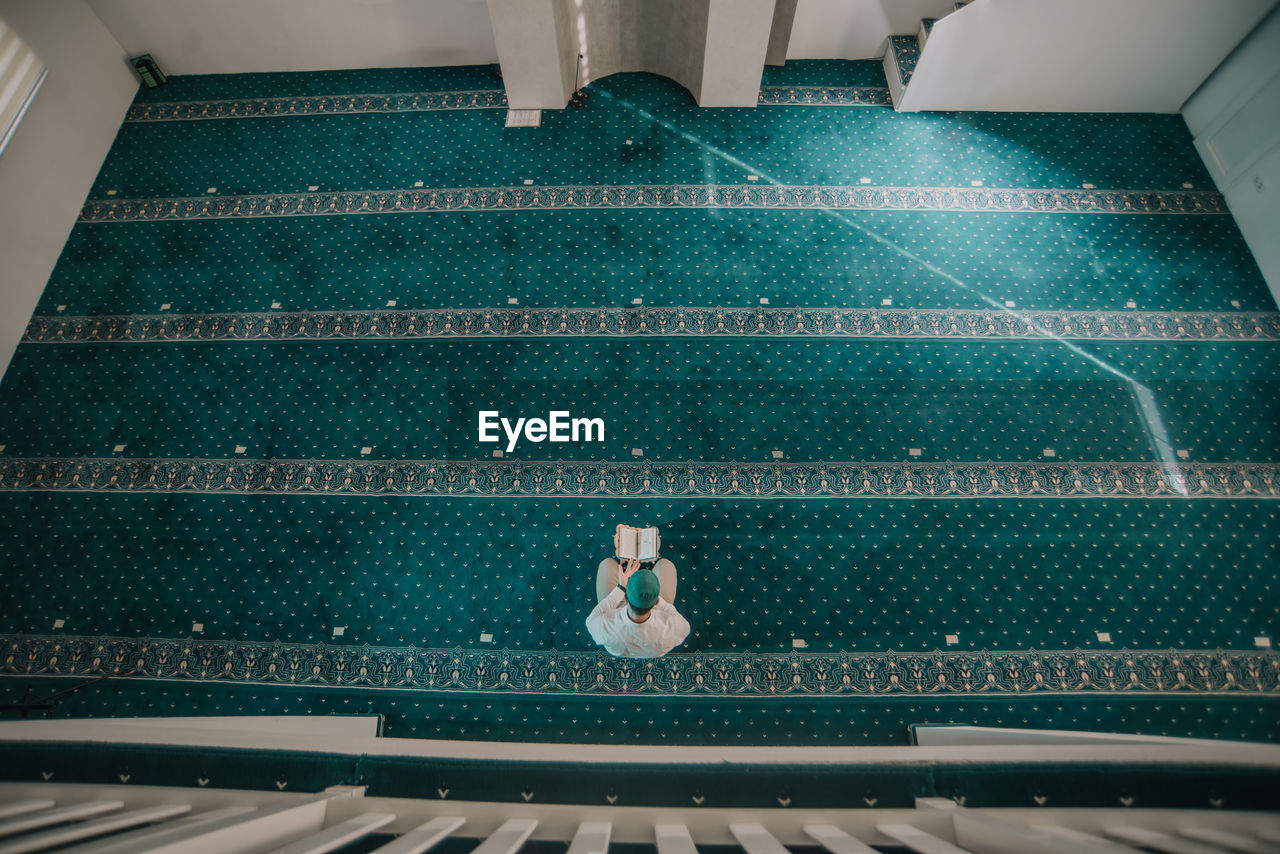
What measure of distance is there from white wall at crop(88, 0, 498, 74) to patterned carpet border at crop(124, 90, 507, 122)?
305 mm

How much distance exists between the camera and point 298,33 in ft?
14.4

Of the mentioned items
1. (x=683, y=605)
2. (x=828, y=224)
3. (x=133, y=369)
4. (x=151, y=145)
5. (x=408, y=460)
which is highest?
(x=151, y=145)

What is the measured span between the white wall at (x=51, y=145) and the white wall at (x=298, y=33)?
1.05ft

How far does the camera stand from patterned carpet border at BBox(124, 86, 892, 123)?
14.2 ft

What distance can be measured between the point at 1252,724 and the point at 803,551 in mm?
2088

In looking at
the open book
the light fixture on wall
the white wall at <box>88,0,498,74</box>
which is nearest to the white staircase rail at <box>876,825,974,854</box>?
the open book

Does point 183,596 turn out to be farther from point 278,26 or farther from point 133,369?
point 278,26

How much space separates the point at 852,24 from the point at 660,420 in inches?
124

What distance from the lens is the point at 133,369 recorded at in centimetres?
369

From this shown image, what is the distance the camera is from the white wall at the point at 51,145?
3.68 m

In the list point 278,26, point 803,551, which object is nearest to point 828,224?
point 803,551

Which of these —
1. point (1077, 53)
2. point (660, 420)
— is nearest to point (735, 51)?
point (1077, 53)

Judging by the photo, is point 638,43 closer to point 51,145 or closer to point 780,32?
point 780,32

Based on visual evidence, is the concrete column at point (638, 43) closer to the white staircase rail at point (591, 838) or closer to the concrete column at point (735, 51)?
the concrete column at point (735, 51)
